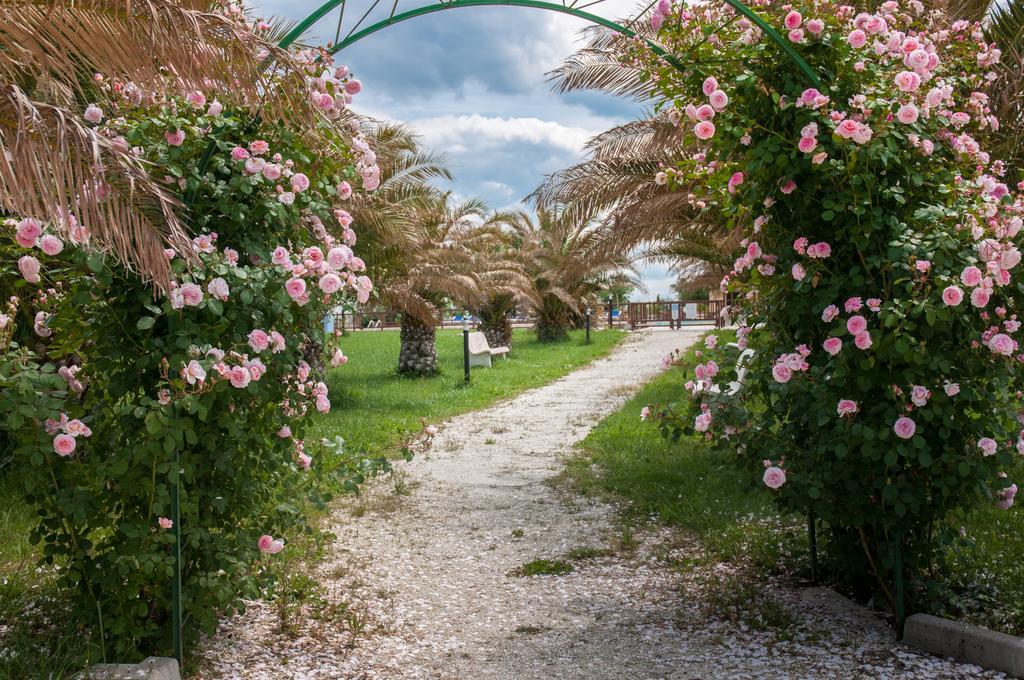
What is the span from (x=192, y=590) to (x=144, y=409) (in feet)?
2.94

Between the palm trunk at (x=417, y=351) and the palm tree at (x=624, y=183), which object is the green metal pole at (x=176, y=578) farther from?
the palm trunk at (x=417, y=351)

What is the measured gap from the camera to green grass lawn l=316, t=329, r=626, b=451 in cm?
942

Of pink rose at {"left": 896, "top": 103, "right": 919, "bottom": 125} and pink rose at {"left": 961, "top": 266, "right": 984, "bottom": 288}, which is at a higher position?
pink rose at {"left": 896, "top": 103, "right": 919, "bottom": 125}

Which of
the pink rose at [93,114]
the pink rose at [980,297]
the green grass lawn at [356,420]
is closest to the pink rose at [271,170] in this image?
the pink rose at [93,114]

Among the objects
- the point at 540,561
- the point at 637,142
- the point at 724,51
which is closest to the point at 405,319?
the point at 637,142

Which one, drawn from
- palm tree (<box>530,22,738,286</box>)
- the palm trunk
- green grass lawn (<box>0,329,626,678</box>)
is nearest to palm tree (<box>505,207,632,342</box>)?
green grass lawn (<box>0,329,626,678</box>)

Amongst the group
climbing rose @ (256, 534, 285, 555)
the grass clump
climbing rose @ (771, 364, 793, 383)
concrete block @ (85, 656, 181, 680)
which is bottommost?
the grass clump

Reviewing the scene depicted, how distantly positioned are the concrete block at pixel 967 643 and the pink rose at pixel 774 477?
2.93 feet

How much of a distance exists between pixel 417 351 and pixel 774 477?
39.9 ft

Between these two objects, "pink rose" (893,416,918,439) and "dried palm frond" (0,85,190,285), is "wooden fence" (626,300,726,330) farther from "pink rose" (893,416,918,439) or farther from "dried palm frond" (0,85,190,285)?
"dried palm frond" (0,85,190,285)

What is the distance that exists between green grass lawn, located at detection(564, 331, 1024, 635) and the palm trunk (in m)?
7.02

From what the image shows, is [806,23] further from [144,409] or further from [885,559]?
[144,409]

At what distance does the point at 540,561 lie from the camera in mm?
4941

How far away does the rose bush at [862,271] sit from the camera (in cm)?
335
